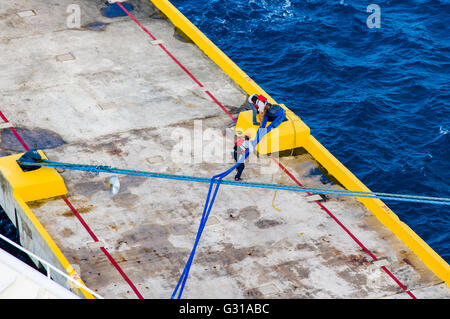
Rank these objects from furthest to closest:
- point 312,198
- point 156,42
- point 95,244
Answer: point 156,42 → point 312,198 → point 95,244

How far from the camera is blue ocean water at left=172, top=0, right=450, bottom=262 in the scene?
36.0 metres

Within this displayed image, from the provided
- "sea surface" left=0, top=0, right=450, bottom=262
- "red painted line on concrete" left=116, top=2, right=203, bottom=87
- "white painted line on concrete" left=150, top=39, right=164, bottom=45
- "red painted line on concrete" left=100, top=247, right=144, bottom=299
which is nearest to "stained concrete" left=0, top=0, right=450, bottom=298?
"red painted line on concrete" left=100, top=247, right=144, bottom=299

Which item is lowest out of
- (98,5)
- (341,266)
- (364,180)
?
(364,180)

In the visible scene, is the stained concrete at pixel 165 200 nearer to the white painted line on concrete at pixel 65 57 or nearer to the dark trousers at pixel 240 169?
the white painted line on concrete at pixel 65 57

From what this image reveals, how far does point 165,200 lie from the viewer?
26.6m

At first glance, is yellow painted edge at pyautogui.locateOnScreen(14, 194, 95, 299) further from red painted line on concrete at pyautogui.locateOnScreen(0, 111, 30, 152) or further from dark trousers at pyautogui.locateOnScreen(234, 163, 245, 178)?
dark trousers at pyautogui.locateOnScreen(234, 163, 245, 178)

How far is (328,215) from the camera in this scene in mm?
26578

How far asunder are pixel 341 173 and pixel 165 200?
6.58 m

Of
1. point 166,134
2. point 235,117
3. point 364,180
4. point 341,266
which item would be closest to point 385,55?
point 364,180

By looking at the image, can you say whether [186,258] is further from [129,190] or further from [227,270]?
[129,190]

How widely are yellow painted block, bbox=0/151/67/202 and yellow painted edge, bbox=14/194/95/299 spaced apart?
1.18ft

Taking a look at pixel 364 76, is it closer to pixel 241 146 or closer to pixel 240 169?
pixel 241 146

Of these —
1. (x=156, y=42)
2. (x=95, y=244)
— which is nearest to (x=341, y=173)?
(x=95, y=244)
